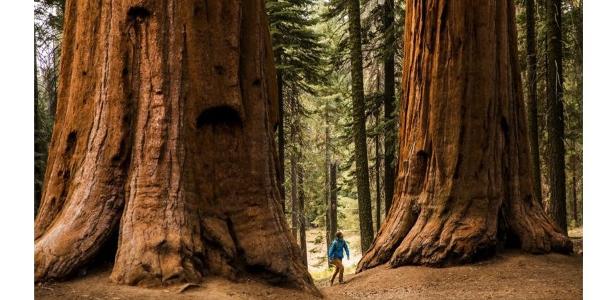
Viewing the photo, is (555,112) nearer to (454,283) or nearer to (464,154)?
(464,154)

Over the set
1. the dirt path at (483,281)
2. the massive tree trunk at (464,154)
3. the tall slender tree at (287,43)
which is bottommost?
the dirt path at (483,281)

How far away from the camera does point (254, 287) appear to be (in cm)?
555

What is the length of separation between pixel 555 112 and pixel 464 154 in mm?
4449

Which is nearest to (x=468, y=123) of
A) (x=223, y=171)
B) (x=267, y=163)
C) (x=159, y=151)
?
(x=267, y=163)

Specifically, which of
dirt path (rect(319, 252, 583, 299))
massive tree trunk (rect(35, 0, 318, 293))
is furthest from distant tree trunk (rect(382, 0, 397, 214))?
massive tree trunk (rect(35, 0, 318, 293))

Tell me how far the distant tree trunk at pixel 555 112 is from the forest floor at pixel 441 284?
12.2 ft

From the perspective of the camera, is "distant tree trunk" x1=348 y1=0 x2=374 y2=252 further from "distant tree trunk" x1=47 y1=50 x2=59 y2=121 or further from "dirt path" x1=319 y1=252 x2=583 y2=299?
"distant tree trunk" x1=47 y1=50 x2=59 y2=121

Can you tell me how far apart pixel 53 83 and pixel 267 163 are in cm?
1018

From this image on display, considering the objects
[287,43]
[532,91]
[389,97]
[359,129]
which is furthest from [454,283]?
[287,43]

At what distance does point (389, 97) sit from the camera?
17.5m

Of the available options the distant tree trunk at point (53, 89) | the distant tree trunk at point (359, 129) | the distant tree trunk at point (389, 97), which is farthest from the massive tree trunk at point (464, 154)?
the distant tree trunk at point (53, 89)

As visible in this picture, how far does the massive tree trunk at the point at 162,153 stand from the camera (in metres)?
5.16

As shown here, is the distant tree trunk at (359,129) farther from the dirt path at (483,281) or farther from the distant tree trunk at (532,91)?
the dirt path at (483,281)
